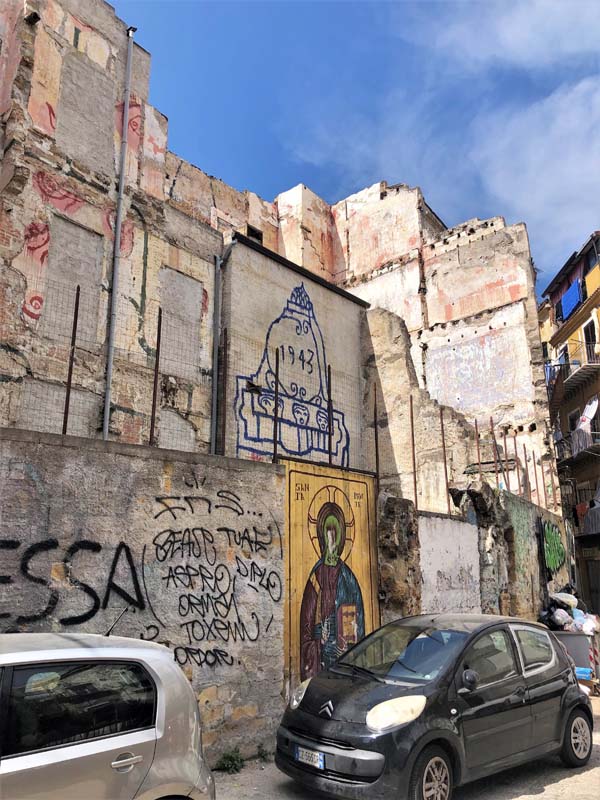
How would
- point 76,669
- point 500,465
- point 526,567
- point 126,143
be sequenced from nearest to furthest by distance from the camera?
point 76,669, point 126,143, point 526,567, point 500,465

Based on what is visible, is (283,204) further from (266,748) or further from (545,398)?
(266,748)

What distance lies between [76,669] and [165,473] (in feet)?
10.2

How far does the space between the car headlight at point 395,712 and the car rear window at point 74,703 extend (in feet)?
7.17

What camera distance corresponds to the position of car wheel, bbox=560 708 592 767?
611 centimetres

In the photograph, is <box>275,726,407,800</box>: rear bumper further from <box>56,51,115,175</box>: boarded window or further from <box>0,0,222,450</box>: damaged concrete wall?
<box>56,51,115,175</box>: boarded window

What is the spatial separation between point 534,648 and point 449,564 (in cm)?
430

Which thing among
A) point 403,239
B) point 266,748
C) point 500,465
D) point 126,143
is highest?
point 403,239

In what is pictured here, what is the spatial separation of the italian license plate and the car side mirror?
1.37 m

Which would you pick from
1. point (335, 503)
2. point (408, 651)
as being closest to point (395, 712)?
point (408, 651)

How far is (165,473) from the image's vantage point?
6.36 metres

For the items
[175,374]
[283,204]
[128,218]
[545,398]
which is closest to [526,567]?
[545,398]

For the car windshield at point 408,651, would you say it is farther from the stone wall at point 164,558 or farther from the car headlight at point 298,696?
the stone wall at point 164,558

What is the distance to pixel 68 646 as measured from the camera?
11.4 feet

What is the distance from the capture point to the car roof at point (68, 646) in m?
3.25
